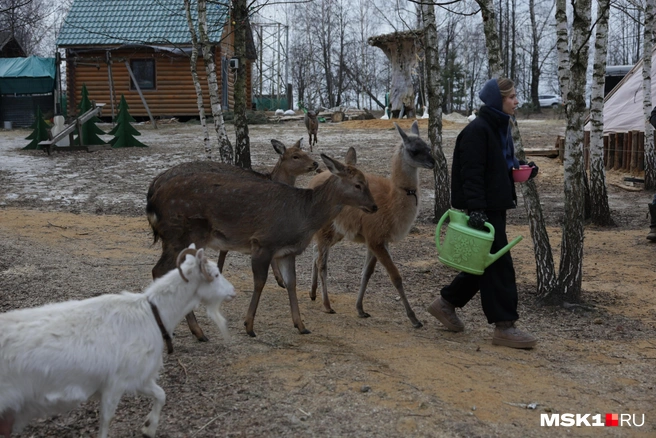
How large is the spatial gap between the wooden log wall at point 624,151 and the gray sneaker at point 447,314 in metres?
12.2

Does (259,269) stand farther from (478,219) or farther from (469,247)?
(478,219)

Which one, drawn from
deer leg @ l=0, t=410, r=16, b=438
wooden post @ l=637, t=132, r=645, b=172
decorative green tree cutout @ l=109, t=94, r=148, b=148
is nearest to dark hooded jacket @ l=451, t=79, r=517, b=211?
deer leg @ l=0, t=410, r=16, b=438

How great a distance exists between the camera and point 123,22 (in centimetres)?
3500

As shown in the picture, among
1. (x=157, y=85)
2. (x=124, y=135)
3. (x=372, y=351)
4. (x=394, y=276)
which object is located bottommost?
(x=372, y=351)

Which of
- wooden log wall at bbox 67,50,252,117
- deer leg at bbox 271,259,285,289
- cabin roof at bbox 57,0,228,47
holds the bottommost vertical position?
deer leg at bbox 271,259,285,289

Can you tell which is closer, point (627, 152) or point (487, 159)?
point (487, 159)

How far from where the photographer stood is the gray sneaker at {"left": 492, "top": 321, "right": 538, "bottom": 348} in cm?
611

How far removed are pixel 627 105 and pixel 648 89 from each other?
232 inches

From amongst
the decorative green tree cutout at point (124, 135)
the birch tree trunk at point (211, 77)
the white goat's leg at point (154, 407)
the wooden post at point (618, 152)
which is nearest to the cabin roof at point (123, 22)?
the decorative green tree cutout at point (124, 135)

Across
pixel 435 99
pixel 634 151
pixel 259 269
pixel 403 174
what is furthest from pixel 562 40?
pixel 634 151

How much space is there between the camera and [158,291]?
439 cm

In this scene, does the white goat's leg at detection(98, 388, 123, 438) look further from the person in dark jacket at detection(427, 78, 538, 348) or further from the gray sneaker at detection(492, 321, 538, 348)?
the gray sneaker at detection(492, 321, 538, 348)

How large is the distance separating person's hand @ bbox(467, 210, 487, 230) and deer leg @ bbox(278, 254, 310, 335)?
1.67 meters

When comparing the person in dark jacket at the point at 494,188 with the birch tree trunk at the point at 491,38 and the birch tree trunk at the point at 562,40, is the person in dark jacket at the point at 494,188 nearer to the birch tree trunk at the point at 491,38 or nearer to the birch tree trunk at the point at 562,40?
the birch tree trunk at the point at 491,38
